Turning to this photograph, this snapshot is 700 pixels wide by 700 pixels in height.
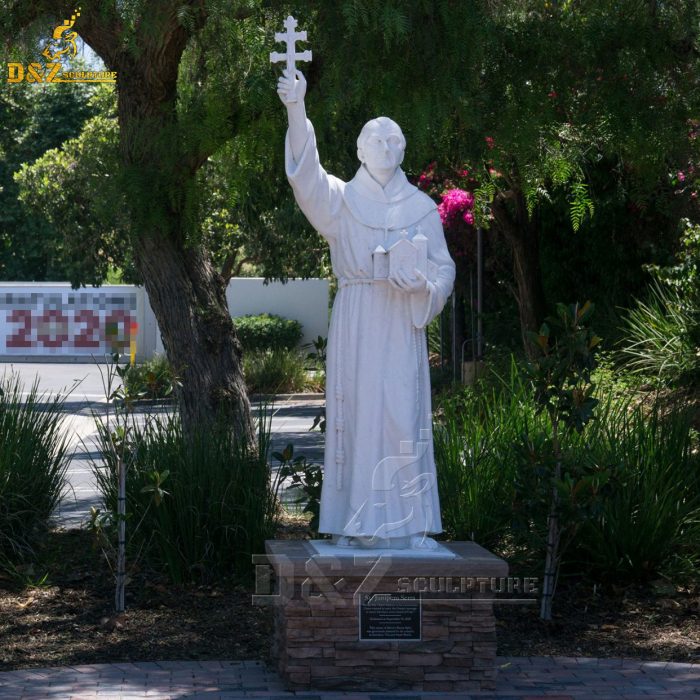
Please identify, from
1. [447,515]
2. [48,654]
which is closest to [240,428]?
[447,515]

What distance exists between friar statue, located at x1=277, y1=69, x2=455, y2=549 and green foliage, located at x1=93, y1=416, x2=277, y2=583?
200 cm

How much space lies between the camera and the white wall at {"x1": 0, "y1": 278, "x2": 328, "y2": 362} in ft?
92.2

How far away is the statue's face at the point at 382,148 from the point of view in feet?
19.8

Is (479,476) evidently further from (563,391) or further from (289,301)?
(289,301)

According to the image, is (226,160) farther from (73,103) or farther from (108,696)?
(73,103)

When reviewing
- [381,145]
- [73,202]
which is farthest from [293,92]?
[73,202]

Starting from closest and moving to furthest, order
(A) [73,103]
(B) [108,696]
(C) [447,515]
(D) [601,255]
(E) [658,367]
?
(B) [108,696], (C) [447,515], (E) [658,367], (D) [601,255], (A) [73,103]

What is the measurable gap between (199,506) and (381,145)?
2.99 metres

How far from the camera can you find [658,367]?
12.9m

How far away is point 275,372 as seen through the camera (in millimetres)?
24875

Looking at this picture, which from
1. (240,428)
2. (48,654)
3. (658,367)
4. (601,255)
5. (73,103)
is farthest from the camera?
(73,103)

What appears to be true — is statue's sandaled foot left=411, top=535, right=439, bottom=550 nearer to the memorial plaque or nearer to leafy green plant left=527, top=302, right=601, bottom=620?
the memorial plaque

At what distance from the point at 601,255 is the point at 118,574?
37.6ft

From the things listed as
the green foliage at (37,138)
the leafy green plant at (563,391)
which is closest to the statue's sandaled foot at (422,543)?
the leafy green plant at (563,391)
